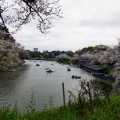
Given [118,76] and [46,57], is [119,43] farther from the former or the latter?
[46,57]

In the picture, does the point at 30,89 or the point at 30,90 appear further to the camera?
the point at 30,89

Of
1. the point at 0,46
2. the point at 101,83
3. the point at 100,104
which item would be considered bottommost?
the point at 100,104

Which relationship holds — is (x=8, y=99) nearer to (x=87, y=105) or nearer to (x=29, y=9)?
(x=87, y=105)

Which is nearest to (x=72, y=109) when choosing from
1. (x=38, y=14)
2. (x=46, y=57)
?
(x=38, y=14)

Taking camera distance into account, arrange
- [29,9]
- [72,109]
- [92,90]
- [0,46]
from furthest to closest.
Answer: [0,46] < [92,90] < [72,109] < [29,9]

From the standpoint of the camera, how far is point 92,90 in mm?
10508

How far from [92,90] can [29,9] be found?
5669 mm

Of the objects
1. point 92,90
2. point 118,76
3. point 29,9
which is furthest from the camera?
point 118,76

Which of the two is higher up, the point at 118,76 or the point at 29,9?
the point at 29,9

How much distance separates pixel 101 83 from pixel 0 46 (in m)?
11.6

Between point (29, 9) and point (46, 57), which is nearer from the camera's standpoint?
point (29, 9)

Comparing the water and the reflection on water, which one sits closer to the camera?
the water

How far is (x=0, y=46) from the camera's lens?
1928 centimetres

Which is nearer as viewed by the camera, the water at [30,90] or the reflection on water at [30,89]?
the water at [30,90]
